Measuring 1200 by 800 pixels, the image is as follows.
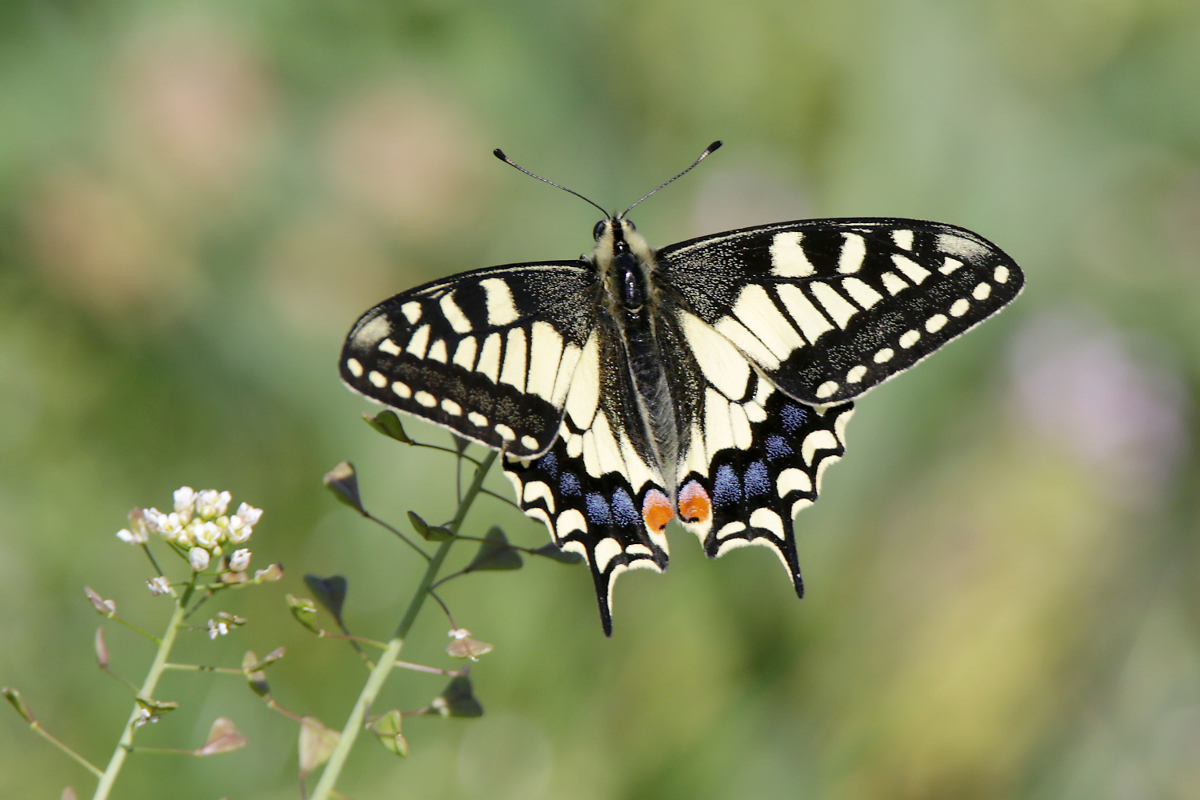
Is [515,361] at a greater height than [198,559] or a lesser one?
greater

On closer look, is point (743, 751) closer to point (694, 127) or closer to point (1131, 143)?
point (694, 127)

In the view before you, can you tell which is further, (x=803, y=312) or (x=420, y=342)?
(x=803, y=312)

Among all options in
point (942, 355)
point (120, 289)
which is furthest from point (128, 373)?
point (942, 355)

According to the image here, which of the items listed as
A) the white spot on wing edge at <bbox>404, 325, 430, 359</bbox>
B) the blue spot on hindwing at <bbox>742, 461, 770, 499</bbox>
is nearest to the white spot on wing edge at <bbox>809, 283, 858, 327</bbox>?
the blue spot on hindwing at <bbox>742, 461, 770, 499</bbox>

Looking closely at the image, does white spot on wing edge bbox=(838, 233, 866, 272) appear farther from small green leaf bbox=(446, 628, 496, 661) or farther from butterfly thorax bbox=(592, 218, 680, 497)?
small green leaf bbox=(446, 628, 496, 661)

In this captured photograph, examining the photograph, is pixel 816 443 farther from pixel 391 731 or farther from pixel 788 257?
pixel 391 731

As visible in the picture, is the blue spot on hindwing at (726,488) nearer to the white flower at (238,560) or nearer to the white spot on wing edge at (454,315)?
the white spot on wing edge at (454,315)

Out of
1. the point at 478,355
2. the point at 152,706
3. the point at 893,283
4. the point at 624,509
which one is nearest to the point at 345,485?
the point at 152,706
